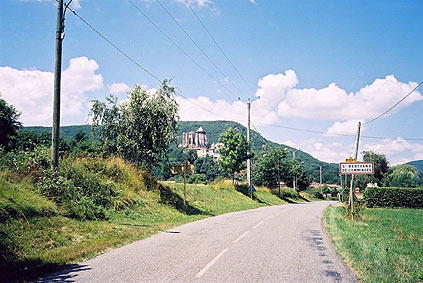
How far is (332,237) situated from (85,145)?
77038 millimetres

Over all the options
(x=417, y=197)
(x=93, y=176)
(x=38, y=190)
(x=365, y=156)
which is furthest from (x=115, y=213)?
(x=365, y=156)

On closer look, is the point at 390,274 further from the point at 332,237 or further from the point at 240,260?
the point at 332,237

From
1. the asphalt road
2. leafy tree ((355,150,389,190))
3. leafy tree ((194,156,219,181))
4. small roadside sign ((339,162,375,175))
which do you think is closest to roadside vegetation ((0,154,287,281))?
the asphalt road

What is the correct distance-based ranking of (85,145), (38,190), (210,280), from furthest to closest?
1. (85,145)
2. (38,190)
3. (210,280)

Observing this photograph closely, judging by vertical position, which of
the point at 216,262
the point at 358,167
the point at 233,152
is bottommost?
the point at 216,262

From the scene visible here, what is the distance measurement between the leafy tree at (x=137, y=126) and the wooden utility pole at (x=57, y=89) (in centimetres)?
747

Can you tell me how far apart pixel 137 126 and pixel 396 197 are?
33408 mm

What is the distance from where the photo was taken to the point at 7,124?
178 feet

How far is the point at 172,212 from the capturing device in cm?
2036

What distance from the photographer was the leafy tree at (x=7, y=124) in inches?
2064

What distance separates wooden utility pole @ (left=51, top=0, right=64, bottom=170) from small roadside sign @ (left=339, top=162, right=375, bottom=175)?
16205mm

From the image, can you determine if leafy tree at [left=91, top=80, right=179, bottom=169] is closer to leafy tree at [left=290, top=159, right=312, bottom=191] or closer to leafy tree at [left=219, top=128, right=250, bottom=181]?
leafy tree at [left=219, top=128, right=250, bottom=181]

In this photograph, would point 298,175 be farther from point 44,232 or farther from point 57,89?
point 44,232

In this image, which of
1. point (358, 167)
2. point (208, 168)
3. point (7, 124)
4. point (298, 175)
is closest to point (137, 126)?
point (358, 167)
